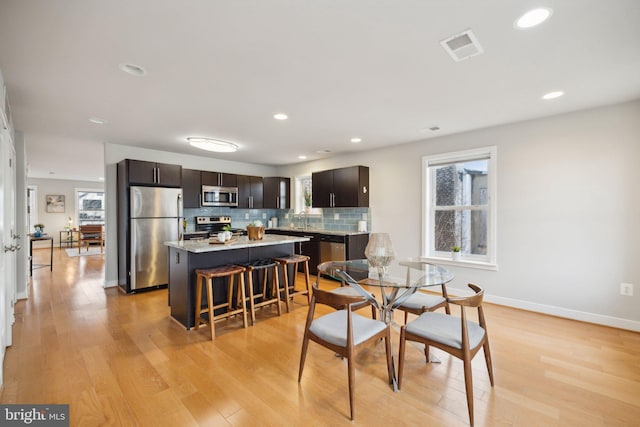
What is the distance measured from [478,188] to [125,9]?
13.9 ft

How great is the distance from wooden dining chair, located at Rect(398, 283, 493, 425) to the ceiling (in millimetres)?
1742

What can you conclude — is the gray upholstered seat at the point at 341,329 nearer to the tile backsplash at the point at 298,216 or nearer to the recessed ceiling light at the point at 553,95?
the recessed ceiling light at the point at 553,95

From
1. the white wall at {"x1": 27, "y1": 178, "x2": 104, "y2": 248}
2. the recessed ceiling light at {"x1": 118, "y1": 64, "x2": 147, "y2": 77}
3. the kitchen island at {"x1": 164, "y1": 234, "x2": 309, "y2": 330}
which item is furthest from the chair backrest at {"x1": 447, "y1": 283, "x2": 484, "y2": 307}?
the white wall at {"x1": 27, "y1": 178, "x2": 104, "y2": 248}

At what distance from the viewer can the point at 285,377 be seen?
2162 mm

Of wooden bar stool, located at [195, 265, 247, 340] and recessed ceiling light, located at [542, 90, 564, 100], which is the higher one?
recessed ceiling light, located at [542, 90, 564, 100]

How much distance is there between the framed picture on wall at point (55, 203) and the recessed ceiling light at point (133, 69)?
1077 centimetres

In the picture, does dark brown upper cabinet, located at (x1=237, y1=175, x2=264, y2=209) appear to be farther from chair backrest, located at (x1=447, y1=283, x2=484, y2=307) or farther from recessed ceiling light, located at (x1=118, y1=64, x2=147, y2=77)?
chair backrest, located at (x1=447, y1=283, x2=484, y2=307)

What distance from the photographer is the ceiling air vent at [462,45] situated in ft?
6.07

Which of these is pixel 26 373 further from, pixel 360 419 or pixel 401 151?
pixel 401 151

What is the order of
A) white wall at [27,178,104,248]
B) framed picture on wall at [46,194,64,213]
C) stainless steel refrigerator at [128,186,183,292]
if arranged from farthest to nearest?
framed picture on wall at [46,194,64,213]
white wall at [27,178,104,248]
stainless steel refrigerator at [128,186,183,292]

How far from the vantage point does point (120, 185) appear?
180 inches

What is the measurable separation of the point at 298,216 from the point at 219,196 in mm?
1848

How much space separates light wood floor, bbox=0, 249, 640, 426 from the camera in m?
1.76

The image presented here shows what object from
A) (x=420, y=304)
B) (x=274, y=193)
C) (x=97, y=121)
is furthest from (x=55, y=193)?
(x=420, y=304)
